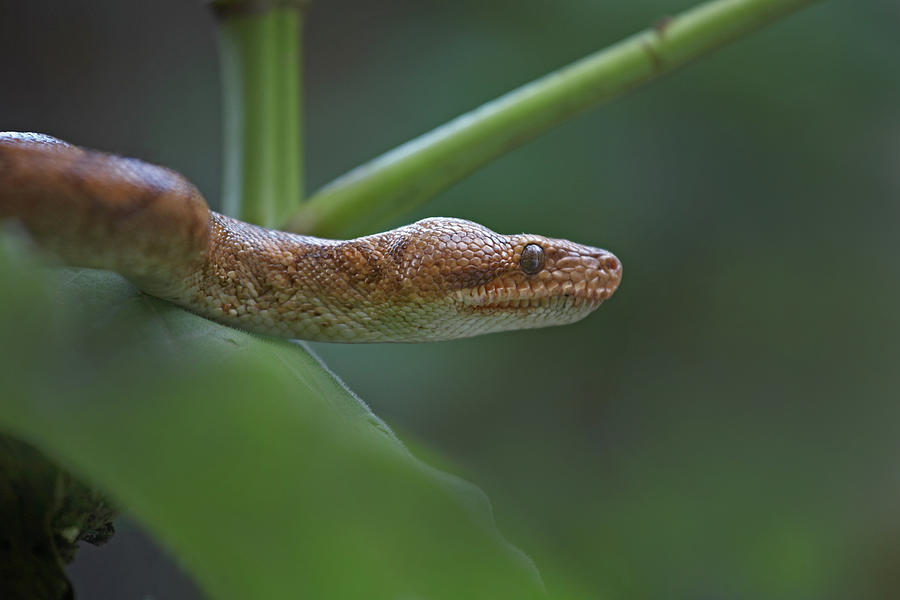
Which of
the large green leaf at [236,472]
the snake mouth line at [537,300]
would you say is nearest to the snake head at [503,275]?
the snake mouth line at [537,300]

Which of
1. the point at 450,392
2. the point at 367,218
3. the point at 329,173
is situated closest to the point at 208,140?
the point at 329,173

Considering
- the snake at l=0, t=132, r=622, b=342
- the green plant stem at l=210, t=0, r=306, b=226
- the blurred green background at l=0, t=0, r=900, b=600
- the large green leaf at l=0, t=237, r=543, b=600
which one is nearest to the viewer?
the large green leaf at l=0, t=237, r=543, b=600

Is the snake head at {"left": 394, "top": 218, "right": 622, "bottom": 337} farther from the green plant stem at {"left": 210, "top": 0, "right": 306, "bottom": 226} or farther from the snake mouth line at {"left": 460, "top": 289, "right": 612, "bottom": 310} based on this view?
the green plant stem at {"left": 210, "top": 0, "right": 306, "bottom": 226}

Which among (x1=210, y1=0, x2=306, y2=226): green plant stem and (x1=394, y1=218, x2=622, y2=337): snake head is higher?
(x1=210, y1=0, x2=306, y2=226): green plant stem

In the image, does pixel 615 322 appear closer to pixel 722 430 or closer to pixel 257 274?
pixel 722 430

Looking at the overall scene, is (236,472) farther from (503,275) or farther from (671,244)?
(671,244)

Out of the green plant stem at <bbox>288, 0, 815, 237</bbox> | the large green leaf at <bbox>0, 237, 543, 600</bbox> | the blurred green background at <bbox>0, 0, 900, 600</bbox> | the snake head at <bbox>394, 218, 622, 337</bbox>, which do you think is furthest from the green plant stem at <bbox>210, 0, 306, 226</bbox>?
the blurred green background at <bbox>0, 0, 900, 600</bbox>

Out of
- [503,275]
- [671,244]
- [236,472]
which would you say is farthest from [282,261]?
[671,244]
